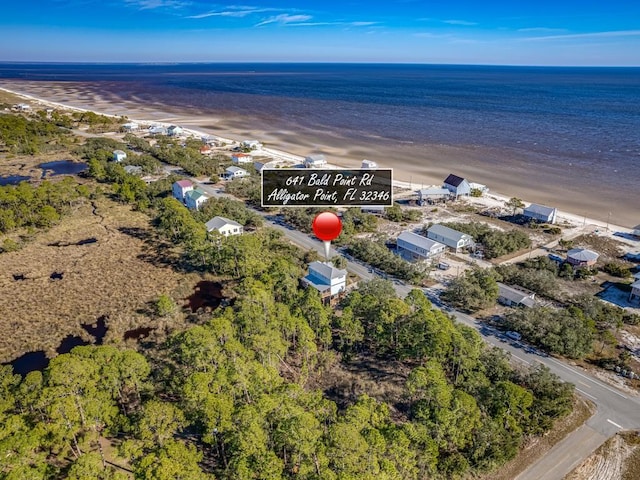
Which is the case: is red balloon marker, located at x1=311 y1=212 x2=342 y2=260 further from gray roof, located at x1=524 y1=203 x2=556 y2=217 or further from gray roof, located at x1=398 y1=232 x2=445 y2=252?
gray roof, located at x1=524 y1=203 x2=556 y2=217

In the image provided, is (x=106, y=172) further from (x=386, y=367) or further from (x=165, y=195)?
(x=386, y=367)

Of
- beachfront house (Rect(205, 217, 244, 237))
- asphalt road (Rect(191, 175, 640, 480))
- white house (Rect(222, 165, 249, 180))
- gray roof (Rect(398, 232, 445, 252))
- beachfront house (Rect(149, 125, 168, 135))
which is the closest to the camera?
asphalt road (Rect(191, 175, 640, 480))

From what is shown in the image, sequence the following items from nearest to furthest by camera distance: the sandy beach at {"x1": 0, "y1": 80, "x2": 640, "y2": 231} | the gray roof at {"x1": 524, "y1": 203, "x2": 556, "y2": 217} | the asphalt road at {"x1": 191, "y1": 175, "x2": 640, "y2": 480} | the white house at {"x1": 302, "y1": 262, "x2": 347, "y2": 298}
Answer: the asphalt road at {"x1": 191, "y1": 175, "x2": 640, "y2": 480}
the white house at {"x1": 302, "y1": 262, "x2": 347, "y2": 298}
the gray roof at {"x1": 524, "y1": 203, "x2": 556, "y2": 217}
the sandy beach at {"x1": 0, "y1": 80, "x2": 640, "y2": 231}

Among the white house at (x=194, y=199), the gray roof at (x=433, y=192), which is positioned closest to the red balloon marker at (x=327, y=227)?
the white house at (x=194, y=199)

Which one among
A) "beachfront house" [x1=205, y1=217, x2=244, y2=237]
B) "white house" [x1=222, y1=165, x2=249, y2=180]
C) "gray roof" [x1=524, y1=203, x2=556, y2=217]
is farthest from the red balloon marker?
"white house" [x1=222, y1=165, x2=249, y2=180]

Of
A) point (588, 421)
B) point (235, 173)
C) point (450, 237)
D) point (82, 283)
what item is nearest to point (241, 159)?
point (235, 173)
